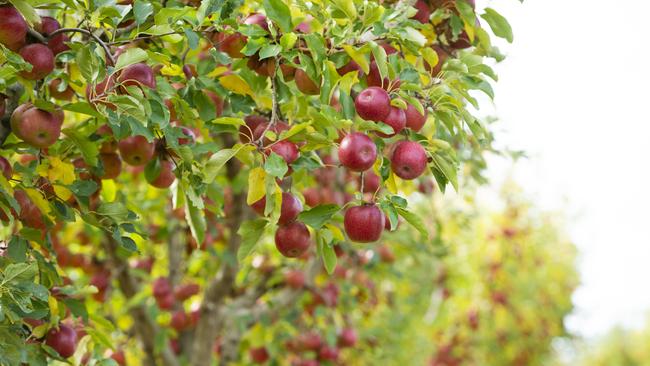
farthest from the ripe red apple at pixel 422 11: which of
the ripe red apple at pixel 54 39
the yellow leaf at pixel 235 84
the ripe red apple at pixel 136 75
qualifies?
the ripe red apple at pixel 54 39

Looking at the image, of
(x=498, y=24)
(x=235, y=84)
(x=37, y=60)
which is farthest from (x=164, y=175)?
(x=498, y=24)

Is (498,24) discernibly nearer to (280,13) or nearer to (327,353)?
(280,13)

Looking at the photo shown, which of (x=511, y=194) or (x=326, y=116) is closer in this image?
(x=326, y=116)

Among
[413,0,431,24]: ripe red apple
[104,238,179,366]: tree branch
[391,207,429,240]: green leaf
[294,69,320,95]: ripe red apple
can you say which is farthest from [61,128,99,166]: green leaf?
[104,238,179,366]: tree branch

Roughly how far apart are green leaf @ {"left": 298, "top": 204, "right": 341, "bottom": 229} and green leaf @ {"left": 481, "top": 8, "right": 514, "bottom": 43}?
26.2 inches

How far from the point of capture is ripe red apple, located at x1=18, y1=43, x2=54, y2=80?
1.57 meters

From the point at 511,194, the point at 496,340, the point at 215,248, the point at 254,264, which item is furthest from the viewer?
the point at 496,340

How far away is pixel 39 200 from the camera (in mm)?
1635

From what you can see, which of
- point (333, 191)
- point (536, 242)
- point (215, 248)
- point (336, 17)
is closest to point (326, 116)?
point (336, 17)

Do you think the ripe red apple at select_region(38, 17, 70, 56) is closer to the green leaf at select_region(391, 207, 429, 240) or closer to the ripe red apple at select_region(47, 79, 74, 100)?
the ripe red apple at select_region(47, 79, 74, 100)

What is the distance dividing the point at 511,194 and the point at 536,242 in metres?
1.03

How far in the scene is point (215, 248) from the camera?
3.61 metres

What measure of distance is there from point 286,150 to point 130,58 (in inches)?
14.1

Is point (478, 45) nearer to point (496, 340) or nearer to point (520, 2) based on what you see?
point (520, 2)
